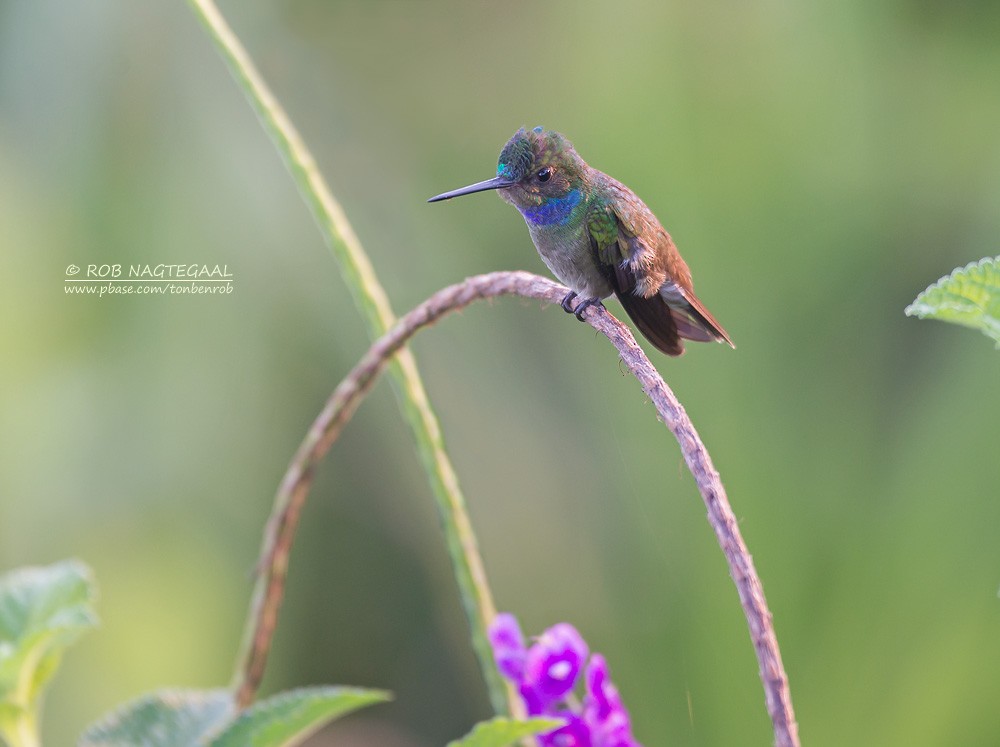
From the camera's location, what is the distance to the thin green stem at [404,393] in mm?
750

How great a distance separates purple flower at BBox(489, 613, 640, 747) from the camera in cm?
74

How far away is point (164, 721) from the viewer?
72cm

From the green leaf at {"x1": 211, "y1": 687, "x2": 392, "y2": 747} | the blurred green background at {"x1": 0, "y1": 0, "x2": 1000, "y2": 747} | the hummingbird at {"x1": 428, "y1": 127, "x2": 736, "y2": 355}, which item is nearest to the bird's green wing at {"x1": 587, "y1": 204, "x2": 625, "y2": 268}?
the hummingbird at {"x1": 428, "y1": 127, "x2": 736, "y2": 355}

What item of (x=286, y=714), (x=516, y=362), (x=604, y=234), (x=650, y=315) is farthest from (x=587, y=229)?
(x=516, y=362)

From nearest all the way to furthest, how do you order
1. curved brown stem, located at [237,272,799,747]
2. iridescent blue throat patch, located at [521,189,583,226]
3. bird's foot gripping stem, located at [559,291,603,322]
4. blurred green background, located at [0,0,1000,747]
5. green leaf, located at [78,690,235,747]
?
curved brown stem, located at [237,272,799,747] < green leaf, located at [78,690,235,747] < bird's foot gripping stem, located at [559,291,603,322] < iridescent blue throat patch, located at [521,189,583,226] < blurred green background, located at [0,0,1000,747]

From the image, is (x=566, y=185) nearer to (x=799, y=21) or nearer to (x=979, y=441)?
(x=979, y=441)

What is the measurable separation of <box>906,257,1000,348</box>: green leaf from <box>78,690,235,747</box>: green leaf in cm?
51

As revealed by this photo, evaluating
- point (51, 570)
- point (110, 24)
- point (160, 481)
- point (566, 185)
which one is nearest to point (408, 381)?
point (51, 570)

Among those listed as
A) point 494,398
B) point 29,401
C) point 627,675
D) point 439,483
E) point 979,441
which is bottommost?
point 627,675

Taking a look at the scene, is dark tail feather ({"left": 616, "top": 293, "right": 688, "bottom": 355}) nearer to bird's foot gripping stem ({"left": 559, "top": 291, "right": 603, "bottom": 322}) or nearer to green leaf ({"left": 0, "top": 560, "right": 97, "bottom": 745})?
bird's foot gripping stem ({"left": 559, "top": 291, "right": 603, "bottom": 322})

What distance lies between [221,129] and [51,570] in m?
1.86

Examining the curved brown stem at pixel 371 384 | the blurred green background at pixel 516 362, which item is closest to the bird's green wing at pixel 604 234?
the curved brown stem at pixel 371 384

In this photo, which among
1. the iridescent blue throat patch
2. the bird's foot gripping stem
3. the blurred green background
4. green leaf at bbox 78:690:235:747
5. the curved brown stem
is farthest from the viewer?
the blurred green background

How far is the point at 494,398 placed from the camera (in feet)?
7.50
